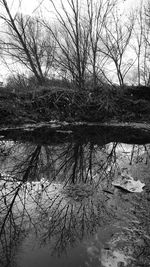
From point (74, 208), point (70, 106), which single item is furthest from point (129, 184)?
point (70, 106)

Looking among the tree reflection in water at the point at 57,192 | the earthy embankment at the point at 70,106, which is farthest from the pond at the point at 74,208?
the earthy embankment at the point at 70,106

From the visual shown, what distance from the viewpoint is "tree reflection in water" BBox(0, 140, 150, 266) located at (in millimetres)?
1634

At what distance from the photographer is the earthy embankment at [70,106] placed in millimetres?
6973

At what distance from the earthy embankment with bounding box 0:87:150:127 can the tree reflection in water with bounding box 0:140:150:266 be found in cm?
321

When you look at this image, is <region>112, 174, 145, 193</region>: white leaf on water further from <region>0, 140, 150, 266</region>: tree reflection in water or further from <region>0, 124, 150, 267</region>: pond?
<region>0, 140, 150, 266</region>: tree reflection in water

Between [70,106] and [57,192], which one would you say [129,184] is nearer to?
[57,192]

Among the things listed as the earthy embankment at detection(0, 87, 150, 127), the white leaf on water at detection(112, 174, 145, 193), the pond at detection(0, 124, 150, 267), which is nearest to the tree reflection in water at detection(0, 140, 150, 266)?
the pond at detection(0, 124, 150, 267)

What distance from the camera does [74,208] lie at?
1.95 metres

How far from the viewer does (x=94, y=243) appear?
1.51 meters

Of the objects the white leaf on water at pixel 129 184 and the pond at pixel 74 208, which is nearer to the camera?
the pond at pixel 74 208

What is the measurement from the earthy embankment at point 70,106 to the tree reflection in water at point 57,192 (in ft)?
10.5

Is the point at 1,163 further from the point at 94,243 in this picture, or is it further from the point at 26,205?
the point at 94,243

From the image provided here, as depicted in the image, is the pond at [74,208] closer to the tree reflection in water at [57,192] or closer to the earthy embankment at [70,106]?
the tree reflection in water at [57,192]

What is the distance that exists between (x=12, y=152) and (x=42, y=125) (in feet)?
9.50
